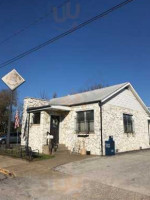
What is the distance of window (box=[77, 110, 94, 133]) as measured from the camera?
15.4 meters

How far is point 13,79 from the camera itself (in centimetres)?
1600

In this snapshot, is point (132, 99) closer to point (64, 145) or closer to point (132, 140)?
point (132, 140)

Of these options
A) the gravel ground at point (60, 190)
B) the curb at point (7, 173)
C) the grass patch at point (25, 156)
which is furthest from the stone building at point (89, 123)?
the gravel ground at point (60, 190)

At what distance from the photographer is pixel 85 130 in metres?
15.6

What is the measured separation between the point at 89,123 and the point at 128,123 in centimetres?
433

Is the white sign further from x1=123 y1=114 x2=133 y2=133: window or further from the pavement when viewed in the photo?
x1=123 y1=114 x2=133 y2=133: window

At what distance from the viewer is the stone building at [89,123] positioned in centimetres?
1512

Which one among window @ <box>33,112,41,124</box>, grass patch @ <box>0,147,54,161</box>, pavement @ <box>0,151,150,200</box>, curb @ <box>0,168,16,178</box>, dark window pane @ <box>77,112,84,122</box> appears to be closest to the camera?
pavement @ <box>0,151,150,200</box>

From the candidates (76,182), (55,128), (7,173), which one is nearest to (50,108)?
(55,128)

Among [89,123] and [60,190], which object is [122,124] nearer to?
[89,123]

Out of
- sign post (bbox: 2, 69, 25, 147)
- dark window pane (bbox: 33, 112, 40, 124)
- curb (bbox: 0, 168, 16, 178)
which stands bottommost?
curb (bbox: 0, 168, 16, 178)

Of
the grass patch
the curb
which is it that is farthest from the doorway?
the curb

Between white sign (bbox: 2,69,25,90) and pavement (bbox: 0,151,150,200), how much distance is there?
22.2 ft

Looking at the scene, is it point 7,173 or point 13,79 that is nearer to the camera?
point 7,173
